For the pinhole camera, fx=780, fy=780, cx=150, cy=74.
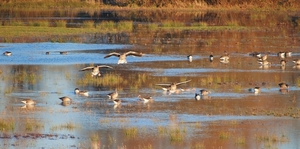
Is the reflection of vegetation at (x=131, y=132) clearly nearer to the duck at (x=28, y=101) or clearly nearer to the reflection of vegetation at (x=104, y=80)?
the duck at (x=28, y=101)

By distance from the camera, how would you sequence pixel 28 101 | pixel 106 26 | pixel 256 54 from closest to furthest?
pixel 28 101 → pixel 256 54 → pixel 106 26

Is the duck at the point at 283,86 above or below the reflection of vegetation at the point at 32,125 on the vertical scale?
above

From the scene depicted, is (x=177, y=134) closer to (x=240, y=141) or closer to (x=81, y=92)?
(x=240, y=141)

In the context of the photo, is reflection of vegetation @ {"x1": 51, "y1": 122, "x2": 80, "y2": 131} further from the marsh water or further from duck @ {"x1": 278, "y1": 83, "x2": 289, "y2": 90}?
duck @ {"x1": 278, "y1": 83, "x2": 289, "y2": 90}

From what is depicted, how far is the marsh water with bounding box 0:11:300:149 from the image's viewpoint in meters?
15.0

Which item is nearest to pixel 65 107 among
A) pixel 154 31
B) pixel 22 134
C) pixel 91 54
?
pixel 22 134

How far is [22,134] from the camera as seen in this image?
49.4 ft

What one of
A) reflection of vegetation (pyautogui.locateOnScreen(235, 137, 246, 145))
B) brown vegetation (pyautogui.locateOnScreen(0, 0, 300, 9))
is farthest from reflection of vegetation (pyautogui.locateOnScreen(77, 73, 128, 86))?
brown vegetation (pyautogui.locateOnScreen(0, 0, 300, 9))

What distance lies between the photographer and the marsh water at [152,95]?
1502cm

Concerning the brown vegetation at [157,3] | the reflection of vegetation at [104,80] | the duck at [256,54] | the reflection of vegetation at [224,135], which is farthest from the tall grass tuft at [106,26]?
the reflection of vegetation at [224,135]

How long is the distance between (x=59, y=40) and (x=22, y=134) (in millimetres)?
21208

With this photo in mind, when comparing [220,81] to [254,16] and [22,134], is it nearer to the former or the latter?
[22,134]

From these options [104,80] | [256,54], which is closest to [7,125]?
[104,80]

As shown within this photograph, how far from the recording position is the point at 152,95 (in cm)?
2075
